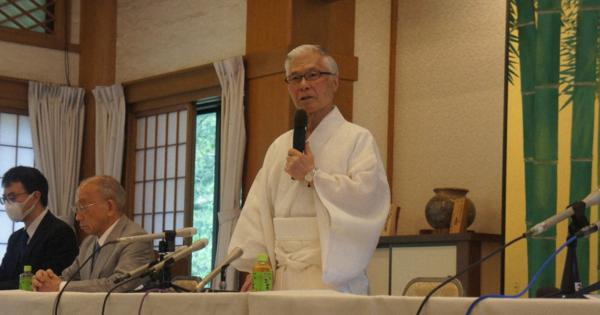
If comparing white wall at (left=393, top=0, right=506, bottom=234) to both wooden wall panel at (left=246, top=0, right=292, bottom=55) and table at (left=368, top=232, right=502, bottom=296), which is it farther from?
wooden wall panel at (left=246, top=0, right=292, bottom=55)

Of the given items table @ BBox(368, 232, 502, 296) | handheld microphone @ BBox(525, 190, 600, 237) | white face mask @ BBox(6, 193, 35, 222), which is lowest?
table @ BBox(368, 232, 502, 296)

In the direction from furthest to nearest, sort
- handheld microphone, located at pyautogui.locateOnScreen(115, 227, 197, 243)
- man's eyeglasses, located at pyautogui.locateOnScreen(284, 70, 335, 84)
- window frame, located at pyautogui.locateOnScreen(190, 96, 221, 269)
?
1. window frame, located at pyautogui.locateOnScreen(190, 96, 221, 269)
2. man's eyeglasses, located at pyautogui.locateOnScreen(284, 70, 335, 84)
3. handheld microphone, located at pyautogui.locateOnScreen(115, 227, 197, 243)

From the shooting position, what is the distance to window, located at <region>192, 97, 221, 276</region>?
734cm

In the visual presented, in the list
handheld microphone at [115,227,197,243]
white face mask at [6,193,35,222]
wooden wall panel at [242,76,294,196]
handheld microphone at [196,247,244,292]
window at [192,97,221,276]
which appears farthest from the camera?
window at [192,97,221,276]

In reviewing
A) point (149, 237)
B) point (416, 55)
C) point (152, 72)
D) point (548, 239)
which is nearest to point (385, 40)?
point (416, 55)

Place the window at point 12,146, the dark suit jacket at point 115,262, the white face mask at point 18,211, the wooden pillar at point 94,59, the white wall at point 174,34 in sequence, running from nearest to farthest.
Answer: the dark suit jacket at point 115,262
the white face mask at point 18,211
the white wall at point 174,34
the window at point 12,146
the wooden pillar at point 94,59

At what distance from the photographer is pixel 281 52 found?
6395mm

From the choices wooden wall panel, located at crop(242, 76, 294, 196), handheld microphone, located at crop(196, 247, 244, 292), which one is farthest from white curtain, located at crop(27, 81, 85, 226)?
handheld microphone, located at crop(196, 247, 244, 292)

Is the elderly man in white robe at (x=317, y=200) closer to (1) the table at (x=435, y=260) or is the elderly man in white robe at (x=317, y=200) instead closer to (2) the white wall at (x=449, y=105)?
(1) the table at (x=435, y=260)

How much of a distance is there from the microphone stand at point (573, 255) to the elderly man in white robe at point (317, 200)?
1218mm

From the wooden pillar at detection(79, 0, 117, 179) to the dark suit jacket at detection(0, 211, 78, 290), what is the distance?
3.16m

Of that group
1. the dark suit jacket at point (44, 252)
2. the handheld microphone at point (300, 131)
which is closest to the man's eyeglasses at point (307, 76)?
the handheld microphone at point (300, 131)

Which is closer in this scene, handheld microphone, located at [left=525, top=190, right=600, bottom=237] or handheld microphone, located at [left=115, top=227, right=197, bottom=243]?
handheld microphone, located at [left=525, top=190, right=600, bottom=237]

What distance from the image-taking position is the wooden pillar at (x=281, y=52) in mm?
6391
